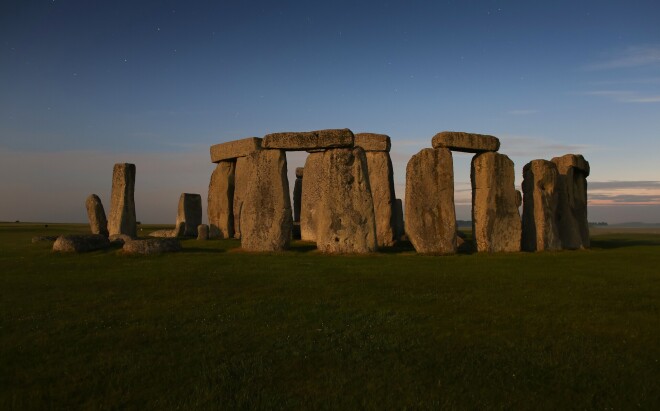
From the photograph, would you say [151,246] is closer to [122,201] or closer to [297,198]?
[122,201]

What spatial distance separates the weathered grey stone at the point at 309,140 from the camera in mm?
16297

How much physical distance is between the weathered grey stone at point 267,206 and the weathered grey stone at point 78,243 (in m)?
4.69

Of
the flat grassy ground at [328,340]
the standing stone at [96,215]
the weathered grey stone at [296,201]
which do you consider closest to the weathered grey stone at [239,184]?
the weathered grey stone at [296,201]

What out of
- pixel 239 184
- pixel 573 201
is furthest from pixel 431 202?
pixel 239 184

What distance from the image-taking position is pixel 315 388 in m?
4.67

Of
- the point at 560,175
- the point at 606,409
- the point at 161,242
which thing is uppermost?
the point at 560,175

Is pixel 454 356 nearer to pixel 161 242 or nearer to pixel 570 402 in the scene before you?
pixel 570 402

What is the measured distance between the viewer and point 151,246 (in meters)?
14.9

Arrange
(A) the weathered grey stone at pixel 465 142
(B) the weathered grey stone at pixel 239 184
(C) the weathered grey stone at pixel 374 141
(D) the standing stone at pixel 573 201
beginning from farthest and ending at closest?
1. (B) the weathered grey stone at pixel 239 184
2. (C) the weathered grey stone at pixel 374 141
3. (D) the standing stone at pixel 573 201
4. (A) the weathered grey stone at pixel 465 142

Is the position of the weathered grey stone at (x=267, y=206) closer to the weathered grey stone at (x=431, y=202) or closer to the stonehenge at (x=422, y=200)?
the stonehenge at (x=422, y=200)

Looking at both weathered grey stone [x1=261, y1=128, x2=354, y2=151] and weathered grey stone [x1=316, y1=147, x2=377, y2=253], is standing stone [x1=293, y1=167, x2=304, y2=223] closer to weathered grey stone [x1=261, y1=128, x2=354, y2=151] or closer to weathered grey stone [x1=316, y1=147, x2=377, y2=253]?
weathered grey stone [x1=261, y1=128, x2=354, y2=151]

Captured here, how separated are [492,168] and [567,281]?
7.33 metres

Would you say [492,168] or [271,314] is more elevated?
[492,168]

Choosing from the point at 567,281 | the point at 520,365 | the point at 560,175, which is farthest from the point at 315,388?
the point at 560,175
